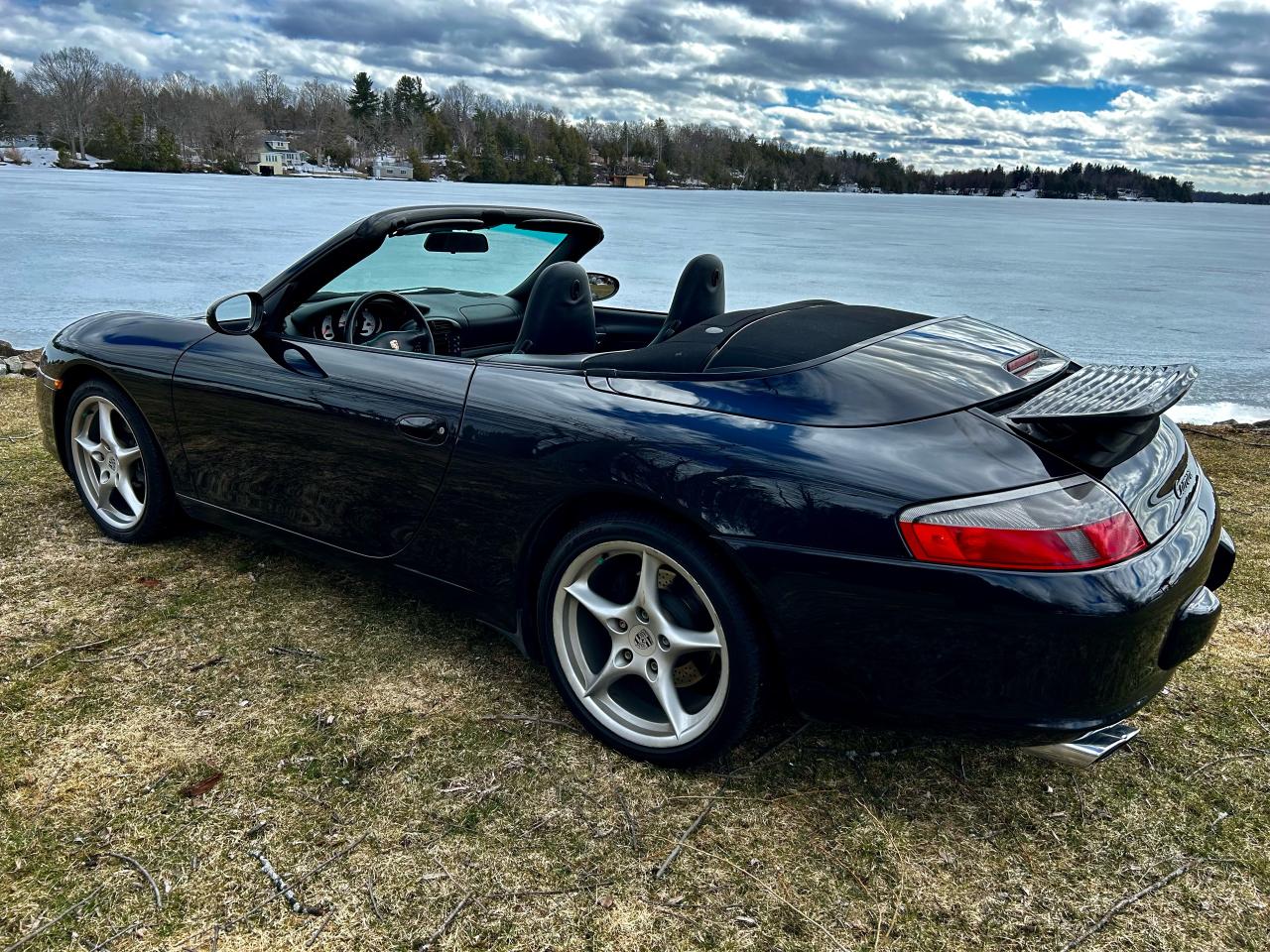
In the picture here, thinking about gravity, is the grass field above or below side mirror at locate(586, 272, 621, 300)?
below

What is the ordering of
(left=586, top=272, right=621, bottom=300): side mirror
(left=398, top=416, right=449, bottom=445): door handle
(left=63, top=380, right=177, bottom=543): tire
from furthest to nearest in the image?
(left=586, top=272, right=621, bottom=300): side mirror < (left=63, top=380, right=177, bottom=543): tire < (left=398, top=416, right=449, bottom=445): door handle

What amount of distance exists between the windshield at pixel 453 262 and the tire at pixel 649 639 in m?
1.37

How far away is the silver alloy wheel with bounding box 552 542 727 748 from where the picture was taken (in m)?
2.20

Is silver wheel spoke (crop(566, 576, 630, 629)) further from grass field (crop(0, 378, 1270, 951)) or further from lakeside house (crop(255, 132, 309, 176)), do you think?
lakeside house (crop(255, 132, 309, 176))

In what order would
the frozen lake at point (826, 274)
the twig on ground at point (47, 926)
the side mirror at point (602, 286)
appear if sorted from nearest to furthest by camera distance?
the twig on ground at point (47, 926), the side mirror at point (602, 286), the frozen lake at point (826, 274)

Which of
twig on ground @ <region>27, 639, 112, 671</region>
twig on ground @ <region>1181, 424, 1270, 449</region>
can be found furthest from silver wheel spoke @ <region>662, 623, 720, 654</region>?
twig on ground @ <region>1181, 424, 1270, 449</region>

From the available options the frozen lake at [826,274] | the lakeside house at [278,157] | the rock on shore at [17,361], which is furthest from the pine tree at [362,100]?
the rock on shore at [17,361]

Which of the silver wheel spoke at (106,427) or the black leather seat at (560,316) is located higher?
the black leather seat at (560,316)

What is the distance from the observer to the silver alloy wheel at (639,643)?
7.20 feet

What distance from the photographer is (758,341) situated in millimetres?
2340

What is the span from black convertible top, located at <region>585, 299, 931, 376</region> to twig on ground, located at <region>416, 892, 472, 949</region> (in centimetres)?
127

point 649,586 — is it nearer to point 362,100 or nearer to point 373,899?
point 373,899

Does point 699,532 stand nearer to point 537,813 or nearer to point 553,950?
point 537,813

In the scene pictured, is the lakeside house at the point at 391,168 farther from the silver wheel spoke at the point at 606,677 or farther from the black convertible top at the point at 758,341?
the silver wheel spoke at the point at 606,677
